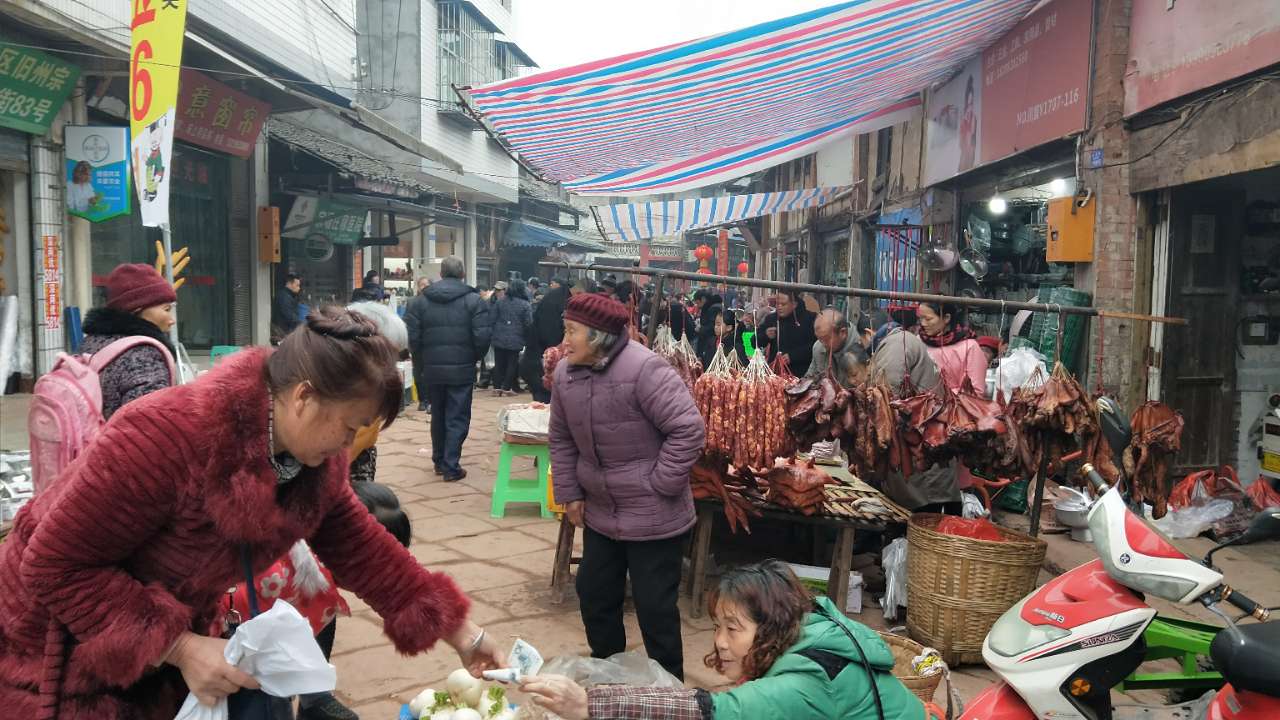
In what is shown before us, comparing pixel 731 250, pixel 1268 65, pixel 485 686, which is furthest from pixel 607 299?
pixel 731 250

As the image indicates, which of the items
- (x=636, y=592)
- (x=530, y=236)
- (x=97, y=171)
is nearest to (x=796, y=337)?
(x=636, y=592)

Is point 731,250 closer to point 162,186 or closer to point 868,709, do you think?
point 162,186

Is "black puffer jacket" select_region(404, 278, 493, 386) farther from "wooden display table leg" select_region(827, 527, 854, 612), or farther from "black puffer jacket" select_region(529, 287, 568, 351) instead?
"wooden display table leg" select_region(827, 527, 854, 612)

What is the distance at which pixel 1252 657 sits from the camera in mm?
2301

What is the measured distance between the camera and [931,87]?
32.4ft

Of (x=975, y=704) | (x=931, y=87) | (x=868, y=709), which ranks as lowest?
(x=975, y=704)

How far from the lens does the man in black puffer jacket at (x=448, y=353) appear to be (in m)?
7.35

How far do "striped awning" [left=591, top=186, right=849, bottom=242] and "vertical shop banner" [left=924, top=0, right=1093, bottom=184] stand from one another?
9.57 ft

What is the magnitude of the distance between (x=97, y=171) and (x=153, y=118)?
430 centimetres

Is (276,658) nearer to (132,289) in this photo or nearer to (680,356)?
(132,289)

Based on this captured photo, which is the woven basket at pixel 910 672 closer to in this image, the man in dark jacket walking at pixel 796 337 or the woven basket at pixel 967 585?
the woven basket at pixel 967 585

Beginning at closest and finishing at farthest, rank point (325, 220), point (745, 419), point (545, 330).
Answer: point (745, 419), point (545, 330), point (325, 220)

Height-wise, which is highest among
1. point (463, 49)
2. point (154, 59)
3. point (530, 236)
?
point (463, 49)

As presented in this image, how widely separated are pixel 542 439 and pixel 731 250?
32763 mm
